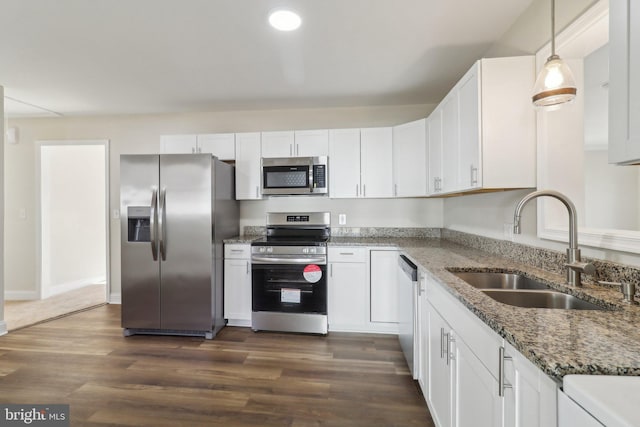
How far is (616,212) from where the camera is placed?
4.92 ft

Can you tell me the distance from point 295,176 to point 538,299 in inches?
96.5

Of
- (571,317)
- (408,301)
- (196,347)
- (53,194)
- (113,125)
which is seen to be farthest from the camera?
(53,194)

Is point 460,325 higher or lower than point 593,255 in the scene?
lower

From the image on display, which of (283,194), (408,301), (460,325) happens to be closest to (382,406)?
(408,301)

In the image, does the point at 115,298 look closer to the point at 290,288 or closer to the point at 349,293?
the point at 290,288

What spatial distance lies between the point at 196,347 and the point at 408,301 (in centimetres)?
195

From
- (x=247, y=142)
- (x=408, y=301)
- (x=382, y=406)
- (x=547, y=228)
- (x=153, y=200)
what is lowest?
(x=382, y=406)

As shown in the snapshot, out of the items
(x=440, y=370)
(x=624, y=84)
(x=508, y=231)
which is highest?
(x=624, y=84)

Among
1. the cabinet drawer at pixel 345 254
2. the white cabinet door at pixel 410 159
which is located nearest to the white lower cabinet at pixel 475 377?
the cabinet drawer at pixel 345 254

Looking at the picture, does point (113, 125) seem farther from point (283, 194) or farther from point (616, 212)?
point (616, 212)

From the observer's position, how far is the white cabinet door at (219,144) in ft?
11.4

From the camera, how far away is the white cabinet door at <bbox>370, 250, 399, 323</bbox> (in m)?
2.95

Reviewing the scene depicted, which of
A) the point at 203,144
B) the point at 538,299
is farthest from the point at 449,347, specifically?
the point at 203,144

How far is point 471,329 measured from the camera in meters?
1.12
